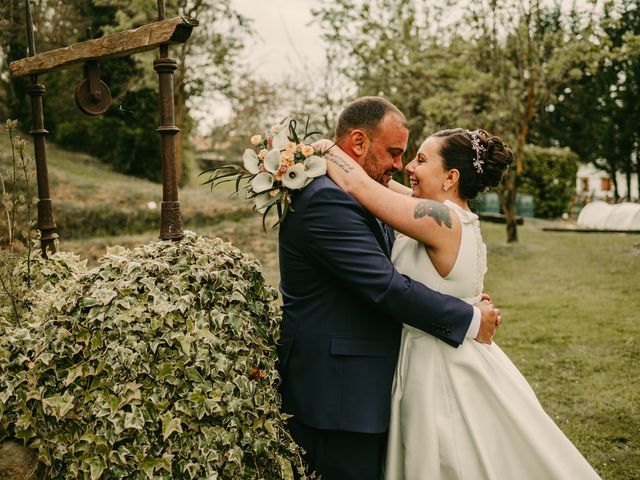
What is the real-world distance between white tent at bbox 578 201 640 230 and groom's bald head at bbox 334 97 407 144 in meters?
16.2

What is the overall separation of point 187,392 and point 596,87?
114 ft

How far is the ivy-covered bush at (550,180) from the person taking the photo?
22.8 meters

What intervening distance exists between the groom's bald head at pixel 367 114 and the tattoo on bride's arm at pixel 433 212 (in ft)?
1.42

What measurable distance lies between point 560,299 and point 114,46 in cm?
808

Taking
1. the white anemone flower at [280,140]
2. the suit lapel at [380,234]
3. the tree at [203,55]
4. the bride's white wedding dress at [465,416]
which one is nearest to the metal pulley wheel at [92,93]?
the white anemone flower at [280,140]

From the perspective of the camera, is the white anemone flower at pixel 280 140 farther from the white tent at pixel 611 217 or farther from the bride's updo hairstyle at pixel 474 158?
the white tent at pixel 611 217

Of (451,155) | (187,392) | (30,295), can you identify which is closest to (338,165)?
(451,155)

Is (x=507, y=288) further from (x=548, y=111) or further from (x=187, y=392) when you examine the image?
(x=548, y=111)

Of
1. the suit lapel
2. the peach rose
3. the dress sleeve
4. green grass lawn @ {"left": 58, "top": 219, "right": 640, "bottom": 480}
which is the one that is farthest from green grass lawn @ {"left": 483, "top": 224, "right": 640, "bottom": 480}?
the peach rose

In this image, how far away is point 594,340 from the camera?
23.9 feet

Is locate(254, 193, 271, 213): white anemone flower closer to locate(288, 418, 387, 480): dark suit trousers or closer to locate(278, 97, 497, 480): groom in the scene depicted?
locate(278, 97, 497, 480): groom

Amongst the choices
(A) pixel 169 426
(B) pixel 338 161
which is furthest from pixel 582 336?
(A) pixel 169 426

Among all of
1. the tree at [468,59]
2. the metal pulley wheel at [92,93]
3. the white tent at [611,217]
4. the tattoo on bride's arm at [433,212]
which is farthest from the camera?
the white tent at [611,217]

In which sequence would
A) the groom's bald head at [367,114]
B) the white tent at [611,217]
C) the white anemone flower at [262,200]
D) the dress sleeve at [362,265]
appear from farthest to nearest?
1. the white tent at [611,217]
2. the groom's bald head at [367,114]
3. the white anemone flower at [262,200]
4. the dress sleeve at [362,265]
